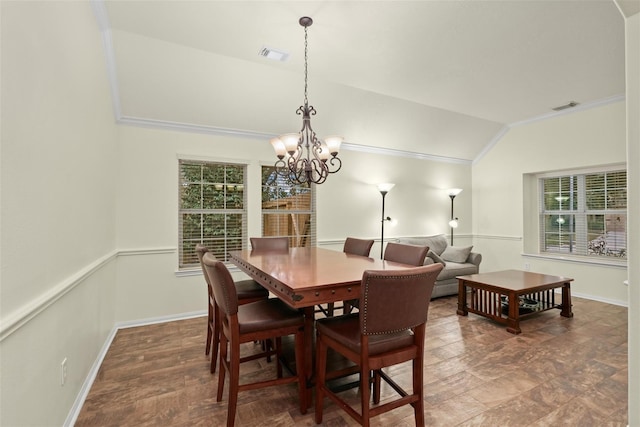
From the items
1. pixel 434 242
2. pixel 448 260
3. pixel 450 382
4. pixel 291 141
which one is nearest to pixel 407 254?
pixel 450 382

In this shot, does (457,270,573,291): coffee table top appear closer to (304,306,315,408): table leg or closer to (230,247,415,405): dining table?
(230,247,415,405): dining table

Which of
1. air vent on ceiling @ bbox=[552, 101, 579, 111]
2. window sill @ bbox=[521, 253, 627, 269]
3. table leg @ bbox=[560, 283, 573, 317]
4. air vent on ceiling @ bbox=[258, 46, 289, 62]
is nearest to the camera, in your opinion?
air vent on ceiling @ bbox=[258, 46, 289, 62]

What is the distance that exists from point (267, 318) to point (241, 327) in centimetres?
17

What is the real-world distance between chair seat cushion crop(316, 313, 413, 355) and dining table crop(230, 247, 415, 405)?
6.7 inches

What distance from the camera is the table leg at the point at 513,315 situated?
3256 millimetres

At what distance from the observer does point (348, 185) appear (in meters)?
4.95

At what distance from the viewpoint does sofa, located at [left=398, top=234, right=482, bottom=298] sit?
14.9 ft

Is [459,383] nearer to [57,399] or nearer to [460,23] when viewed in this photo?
[57,399]

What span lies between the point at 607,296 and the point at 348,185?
13.0ft

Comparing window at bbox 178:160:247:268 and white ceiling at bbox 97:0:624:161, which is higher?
Result: white ceiling at bbox 97:0:624:161

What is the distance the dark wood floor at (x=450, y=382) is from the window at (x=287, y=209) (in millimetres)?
1716

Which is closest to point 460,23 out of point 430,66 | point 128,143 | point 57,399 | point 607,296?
point 430,66

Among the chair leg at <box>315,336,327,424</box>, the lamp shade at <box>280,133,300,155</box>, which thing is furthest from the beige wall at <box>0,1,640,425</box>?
the lamp shade at <box>280,133,300,155</box>

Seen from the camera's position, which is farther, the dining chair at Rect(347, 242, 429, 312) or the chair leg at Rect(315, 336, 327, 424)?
the dining chair at Rect(347, 242, 429, 312)
